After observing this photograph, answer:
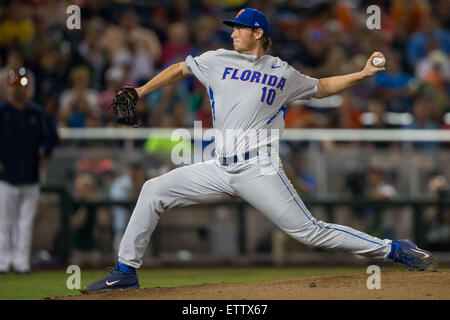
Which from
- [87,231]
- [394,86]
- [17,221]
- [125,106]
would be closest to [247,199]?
[125,106]

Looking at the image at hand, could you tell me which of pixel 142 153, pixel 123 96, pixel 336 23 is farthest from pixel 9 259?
pixel 336 23

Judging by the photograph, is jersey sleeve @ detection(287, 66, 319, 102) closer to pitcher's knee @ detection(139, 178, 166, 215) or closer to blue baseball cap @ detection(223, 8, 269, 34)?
blue baseball cap @ detection(223, 8, 269, 34)

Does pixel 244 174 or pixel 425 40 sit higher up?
pixel 425 40

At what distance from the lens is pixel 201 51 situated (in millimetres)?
13305

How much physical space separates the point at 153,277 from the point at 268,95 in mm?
3844

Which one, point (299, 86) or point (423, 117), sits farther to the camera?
point (423, 117)

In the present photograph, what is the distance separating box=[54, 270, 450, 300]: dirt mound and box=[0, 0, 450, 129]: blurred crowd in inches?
226

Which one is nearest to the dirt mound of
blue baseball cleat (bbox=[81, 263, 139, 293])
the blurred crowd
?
blue baseball cleat (bbox=[81, 263, 139, 293])

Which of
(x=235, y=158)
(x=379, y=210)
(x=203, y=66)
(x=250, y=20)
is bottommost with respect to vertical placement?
(x=379, y=210)

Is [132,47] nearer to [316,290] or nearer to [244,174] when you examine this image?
[244,174]

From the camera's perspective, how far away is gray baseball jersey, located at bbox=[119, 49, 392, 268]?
231 inches

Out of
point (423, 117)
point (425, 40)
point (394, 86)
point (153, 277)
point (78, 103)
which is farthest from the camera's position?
point (425, 40)

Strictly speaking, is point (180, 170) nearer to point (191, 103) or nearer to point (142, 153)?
point (142, 153)

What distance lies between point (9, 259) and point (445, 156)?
6244 mm
